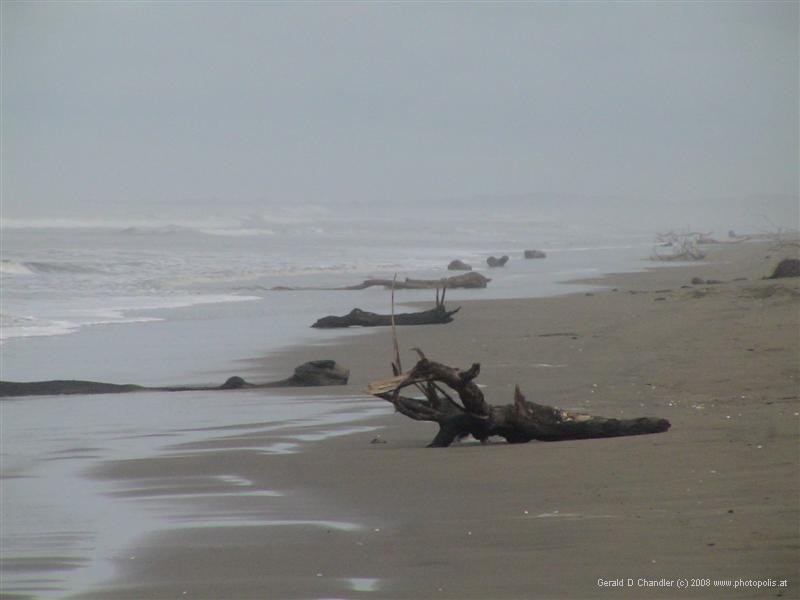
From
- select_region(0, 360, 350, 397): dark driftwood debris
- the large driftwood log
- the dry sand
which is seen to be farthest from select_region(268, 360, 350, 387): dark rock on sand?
the large driftwood log

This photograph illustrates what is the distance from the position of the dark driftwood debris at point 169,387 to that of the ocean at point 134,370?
166 millimetres

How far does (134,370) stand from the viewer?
11.5 meters

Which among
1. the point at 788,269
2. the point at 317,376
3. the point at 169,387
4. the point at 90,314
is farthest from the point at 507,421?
the point at 788,269

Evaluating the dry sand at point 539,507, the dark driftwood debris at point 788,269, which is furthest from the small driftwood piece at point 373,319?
the dark driftwood debris at point 788,269

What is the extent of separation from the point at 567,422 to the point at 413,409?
2.93 ft

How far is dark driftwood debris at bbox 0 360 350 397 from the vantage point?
9.71 metres

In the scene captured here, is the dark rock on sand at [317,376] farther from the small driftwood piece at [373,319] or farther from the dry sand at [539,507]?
the small driftwood piece at [373,319]

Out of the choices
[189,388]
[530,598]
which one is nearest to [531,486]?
[530,598]

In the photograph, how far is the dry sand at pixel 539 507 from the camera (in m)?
4.23

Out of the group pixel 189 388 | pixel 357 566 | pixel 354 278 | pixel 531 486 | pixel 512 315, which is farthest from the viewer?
pixel 354 278

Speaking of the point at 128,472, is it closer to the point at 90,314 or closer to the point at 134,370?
the point at 134,370

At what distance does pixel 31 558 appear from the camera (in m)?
4.85

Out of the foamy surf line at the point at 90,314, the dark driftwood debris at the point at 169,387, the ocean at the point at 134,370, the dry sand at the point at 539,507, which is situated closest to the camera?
the dry sand at the point at 539,507

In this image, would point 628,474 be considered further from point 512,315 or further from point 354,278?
point 354,278
